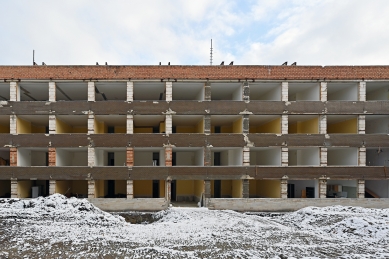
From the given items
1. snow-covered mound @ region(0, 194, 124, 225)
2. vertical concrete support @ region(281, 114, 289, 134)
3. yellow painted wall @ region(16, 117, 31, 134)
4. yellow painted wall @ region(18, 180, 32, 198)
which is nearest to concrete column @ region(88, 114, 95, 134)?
snow-covered mound @ region(0, 194, 124, 225)

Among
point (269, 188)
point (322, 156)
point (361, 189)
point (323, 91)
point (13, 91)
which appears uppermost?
point (323, 91)

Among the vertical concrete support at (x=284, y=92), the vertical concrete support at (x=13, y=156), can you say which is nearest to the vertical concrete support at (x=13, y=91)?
the vertical concrete support at (x=13, y=156)

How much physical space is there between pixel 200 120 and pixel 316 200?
12173 mm

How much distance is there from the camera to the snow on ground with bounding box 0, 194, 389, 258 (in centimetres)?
934

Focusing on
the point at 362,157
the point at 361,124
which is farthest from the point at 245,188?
the point at 361,124

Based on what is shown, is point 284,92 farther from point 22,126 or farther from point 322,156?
point 22,126

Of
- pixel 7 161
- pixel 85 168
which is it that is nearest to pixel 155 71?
pixel 85 168

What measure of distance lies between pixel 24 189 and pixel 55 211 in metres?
8.34

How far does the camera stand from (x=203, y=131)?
19.1 meters

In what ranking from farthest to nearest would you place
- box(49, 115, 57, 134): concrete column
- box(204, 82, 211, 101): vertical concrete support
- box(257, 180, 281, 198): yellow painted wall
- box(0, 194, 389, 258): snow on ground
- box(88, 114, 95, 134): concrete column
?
box(257, 180, 281, 198): yellow painted wall < box(204, 82, 211, 101): vertical concrete support < box(88, 114, 95, 134): concrete column < box(49, 115, 57, 134): concrete column < box(0, 194, 389, 258): snow on ground

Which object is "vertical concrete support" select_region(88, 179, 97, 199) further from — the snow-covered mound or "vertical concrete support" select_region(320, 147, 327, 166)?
"vertical concrete support" select_region(320, 147, 327, 166)

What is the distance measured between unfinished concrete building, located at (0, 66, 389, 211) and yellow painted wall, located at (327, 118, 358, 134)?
10 centimetres

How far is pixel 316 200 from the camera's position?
702 inches

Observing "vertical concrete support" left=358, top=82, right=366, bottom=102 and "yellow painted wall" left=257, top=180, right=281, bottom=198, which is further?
"yellow painted wall" left=257, top=180, right=281, bottom=198
